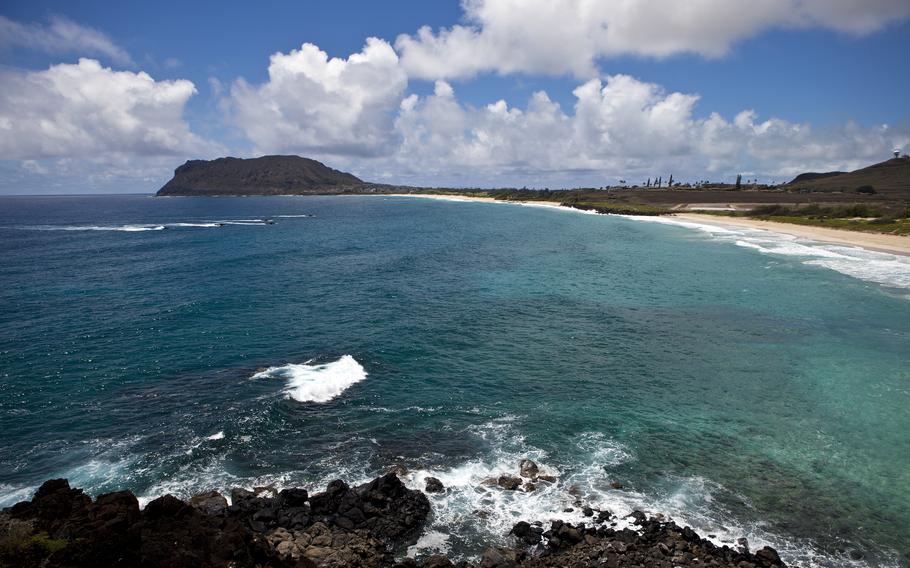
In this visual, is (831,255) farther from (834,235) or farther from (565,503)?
(565,503)

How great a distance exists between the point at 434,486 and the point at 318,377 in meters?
13.3

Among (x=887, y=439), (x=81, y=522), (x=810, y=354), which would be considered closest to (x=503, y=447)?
(x=81, y=522)

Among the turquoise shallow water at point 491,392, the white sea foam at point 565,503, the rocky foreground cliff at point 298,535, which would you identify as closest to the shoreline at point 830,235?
the turquoise shallow water at point 491,392

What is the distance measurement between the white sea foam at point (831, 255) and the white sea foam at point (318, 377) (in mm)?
55695

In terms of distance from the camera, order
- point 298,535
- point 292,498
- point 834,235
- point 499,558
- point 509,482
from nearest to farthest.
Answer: point 499,558, point 298,535, point 292,498, point 509,482, point 834,235

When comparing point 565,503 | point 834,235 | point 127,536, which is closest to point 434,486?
point 565,503

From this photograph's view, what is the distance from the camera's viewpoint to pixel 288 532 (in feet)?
53.8

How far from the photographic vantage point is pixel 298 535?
635 inches

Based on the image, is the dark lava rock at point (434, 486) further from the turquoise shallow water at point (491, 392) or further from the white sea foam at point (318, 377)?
the white sea foam at point (318, 377)

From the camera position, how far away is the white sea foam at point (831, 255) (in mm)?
57312

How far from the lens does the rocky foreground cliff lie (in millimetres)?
12141

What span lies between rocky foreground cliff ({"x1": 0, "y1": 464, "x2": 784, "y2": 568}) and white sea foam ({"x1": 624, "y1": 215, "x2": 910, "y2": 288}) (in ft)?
175

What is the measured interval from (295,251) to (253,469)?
66633 mm

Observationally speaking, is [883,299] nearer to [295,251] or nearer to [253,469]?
[253,469]
